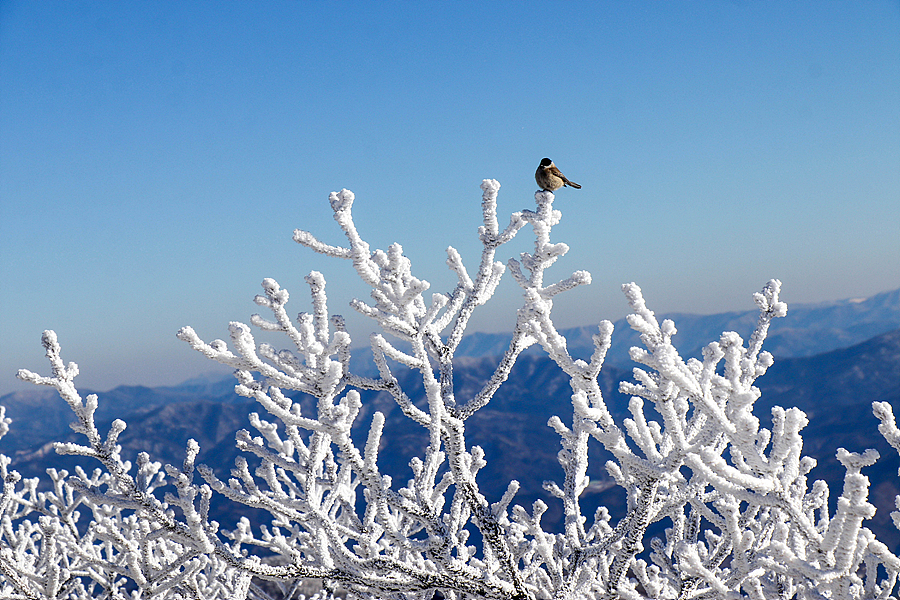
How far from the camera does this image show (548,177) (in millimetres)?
4105

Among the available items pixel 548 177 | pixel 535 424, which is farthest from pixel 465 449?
pixel 535 424

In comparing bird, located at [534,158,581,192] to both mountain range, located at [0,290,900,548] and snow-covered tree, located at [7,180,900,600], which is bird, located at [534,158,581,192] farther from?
mountain range, located at [0,290,900,548]

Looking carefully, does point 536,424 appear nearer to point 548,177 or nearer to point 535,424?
Result: point 535,424

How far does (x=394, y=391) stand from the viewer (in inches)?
151

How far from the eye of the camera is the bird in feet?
13.5

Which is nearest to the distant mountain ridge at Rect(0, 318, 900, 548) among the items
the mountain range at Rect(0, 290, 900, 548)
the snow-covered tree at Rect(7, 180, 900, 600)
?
the mountain range at Rect(0, 290, 900, 548)

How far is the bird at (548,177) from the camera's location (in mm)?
4102

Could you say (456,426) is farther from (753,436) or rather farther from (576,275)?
(753,436)

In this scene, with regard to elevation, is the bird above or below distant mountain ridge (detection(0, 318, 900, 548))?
above

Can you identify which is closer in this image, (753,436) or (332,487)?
(753,436)

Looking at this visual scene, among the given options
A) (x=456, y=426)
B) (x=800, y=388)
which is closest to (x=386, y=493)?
(x=456, y=426)

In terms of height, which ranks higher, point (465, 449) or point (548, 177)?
point (548, 177)

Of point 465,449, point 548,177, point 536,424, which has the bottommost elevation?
point 536,424

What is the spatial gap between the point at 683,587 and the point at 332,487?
3286 millimetres
